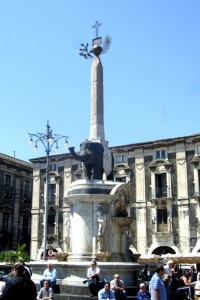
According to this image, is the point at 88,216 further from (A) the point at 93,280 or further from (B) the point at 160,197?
(B) the point at 160,197

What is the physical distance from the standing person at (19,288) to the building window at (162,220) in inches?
1227

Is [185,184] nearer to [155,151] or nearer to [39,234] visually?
[155,151]

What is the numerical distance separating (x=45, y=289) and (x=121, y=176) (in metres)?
28.5

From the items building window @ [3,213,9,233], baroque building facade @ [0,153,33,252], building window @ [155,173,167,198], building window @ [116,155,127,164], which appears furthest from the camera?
baroque building facade @ [0,153,33,252]

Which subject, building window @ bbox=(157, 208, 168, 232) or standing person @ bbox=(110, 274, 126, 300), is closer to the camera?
standing person @ bbox=(110, 274, 126, 300)

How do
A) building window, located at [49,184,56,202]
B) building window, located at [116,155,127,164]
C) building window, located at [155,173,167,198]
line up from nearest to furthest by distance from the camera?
building window, located at [155,173,167,198]
building window, located at [116,155,127,164]
building window, located at [49,184,56,202]

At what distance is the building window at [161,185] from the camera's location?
37.2 meters

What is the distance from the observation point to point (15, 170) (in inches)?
1854

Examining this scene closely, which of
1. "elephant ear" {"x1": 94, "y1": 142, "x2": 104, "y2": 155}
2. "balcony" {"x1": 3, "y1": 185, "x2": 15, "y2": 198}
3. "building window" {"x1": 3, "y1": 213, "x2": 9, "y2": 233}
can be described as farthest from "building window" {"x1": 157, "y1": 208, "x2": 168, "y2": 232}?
"elephant ear" {"x1": 94, "y1": 142, "x2": 104, "y2": 155}

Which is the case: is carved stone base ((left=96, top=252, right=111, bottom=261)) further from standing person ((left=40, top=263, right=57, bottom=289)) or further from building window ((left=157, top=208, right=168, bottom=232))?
building window ((left=157, top=208, right=168, bottom=232))

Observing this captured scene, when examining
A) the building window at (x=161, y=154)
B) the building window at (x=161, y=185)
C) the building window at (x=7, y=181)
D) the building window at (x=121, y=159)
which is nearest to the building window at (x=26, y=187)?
the building window at (x=7, y=181)

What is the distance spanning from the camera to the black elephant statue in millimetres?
15258

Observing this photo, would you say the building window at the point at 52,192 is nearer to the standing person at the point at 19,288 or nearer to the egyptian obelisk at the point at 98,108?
the egyptian obelisk at the point at 98,108

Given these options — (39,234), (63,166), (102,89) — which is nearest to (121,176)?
(63,166)
